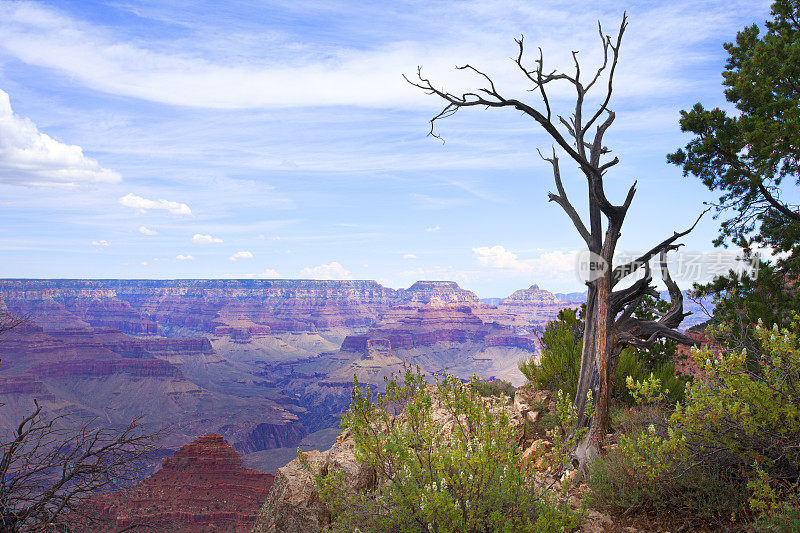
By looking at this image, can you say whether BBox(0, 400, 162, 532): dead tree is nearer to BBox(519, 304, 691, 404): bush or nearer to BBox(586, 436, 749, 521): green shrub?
BBox(586, 436, 749, 521): green shrub

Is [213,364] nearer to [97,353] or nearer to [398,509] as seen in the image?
[97,353]

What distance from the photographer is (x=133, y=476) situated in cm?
860

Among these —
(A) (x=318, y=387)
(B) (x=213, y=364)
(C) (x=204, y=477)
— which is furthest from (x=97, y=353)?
(C) (x=204, y=477)

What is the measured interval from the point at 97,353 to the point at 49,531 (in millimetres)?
178218

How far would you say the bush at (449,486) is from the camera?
4.94 metres

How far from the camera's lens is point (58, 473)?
26.2 ft

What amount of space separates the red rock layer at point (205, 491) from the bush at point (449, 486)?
51.8m

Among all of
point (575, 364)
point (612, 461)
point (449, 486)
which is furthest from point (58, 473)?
point (575, 364)

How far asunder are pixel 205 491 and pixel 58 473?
61.1 m

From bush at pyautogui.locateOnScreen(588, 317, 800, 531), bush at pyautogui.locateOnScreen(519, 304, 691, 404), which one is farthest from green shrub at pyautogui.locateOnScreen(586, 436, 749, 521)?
bush at pyautogui.locateOnScreen(519, 304, 691, 404)

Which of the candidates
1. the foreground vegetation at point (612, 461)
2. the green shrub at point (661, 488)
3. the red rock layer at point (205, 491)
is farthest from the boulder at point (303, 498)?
the red rock layer at point (205, 491)

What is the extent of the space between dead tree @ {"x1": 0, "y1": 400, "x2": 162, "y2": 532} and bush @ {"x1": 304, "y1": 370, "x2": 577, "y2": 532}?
12.5 ft

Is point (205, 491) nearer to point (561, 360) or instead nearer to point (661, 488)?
point (561, 360)

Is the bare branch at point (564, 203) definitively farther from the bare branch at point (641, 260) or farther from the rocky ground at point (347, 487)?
the rocky ground at point (347, 487)
